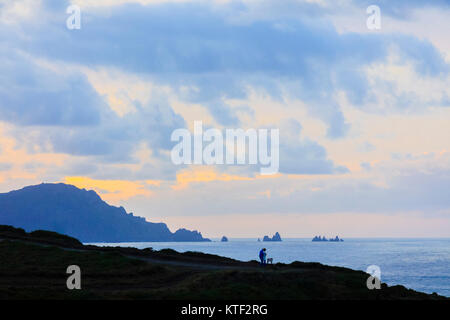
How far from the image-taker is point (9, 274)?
4662cm

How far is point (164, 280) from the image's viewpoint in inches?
1747

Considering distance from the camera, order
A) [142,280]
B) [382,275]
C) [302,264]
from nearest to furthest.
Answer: [142,280]
[302,264]
[382,275]

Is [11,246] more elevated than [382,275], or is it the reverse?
[11,246]

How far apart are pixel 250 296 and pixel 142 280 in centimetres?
1057

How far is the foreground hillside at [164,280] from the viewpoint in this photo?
124 ft

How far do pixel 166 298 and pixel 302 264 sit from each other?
63.3ft

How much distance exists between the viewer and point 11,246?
5719 cm

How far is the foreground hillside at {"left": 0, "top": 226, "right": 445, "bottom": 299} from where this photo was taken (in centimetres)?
3769

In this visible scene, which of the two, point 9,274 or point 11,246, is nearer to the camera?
point 9,274

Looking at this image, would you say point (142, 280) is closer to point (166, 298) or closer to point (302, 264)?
point (166, 298)
